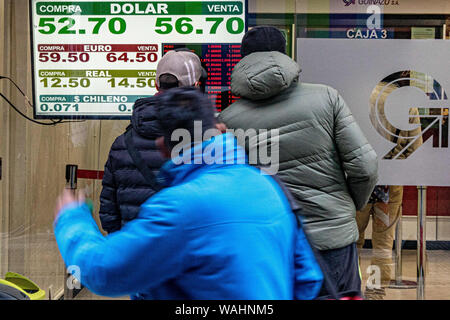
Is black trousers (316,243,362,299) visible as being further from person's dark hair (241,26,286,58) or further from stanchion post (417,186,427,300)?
stanchion post (417,186,427,300)

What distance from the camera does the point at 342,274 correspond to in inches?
124

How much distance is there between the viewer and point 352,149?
121 inches

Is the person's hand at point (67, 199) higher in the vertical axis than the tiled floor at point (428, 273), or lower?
higher

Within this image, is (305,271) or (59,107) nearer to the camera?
(305,271)

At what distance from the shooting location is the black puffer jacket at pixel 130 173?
9.72 feet

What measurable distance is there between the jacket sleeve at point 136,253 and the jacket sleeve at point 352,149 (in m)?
1.62

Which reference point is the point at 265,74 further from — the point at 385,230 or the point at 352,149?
the point at 385,230

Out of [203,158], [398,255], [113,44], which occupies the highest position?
[113,44]

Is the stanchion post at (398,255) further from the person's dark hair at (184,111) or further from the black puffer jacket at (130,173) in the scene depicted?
the person's dark hair at (184,111)

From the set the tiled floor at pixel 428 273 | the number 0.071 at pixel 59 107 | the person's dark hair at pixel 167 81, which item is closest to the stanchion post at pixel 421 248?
the tiled floor at pixel 428 273

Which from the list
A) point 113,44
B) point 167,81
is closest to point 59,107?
point 113,44

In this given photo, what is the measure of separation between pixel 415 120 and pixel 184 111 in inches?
118

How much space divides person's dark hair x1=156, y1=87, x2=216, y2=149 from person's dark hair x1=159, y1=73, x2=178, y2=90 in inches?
58.7

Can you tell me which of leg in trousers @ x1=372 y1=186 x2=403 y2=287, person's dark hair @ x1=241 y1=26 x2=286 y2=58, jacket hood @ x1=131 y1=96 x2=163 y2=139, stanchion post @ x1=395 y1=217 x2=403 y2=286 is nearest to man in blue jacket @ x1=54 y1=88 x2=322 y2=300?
jacket hood @ x1=131 y1=96 x2=163 y2=139
